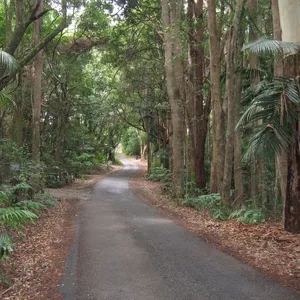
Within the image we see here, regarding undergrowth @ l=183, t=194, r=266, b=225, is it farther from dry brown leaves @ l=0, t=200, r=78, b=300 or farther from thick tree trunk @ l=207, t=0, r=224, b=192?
dry brown leaves @ l=0, t=200, r=78, b=300

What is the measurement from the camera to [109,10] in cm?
1672

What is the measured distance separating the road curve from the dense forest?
1.37 m

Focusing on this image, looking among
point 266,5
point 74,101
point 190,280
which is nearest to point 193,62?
point 266,5

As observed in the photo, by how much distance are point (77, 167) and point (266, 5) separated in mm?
16342

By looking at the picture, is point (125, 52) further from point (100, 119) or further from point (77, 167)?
point (100, 119)

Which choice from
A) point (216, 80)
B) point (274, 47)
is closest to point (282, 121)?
point (274, 47)

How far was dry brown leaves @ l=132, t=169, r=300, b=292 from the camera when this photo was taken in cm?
540

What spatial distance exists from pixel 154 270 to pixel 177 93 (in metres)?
9.68

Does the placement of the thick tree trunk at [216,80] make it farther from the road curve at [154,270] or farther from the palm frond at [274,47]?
the palm frond at [274,47]

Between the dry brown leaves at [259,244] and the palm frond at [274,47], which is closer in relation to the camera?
the dry brown leaves at [259,244]

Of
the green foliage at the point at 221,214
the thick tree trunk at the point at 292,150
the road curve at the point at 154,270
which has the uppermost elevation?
the thick tree trunk at the point at 292,150

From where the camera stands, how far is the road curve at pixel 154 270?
4.62m

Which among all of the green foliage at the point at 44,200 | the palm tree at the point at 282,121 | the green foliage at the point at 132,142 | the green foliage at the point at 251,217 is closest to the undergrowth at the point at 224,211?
the green foliage at the point at 251,217

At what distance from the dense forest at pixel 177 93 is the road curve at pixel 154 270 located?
1373 millimetres
